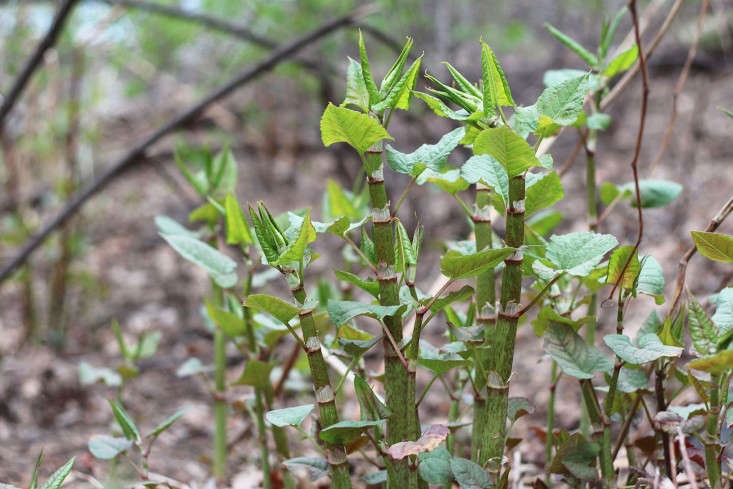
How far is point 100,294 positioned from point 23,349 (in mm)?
611

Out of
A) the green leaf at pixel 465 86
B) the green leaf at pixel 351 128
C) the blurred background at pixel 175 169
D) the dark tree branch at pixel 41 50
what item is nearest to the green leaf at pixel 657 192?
the blurred background at pixel 175 169

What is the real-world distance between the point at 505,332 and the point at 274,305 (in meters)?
0.23

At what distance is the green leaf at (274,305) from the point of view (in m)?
0.55

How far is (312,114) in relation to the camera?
16.5 feet

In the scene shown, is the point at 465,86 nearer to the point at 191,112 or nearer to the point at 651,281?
the point at 651,281

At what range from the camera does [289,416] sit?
1.92ft

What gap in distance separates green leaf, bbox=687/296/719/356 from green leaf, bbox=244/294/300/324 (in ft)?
1.23

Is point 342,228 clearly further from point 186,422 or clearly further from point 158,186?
point 158,186

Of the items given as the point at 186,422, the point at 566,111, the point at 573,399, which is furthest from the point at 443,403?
the point at 566,111

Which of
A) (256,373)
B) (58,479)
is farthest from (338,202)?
(58,479)

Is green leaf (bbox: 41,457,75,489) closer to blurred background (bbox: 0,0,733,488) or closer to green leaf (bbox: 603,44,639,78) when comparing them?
blurred background (bbox: 0,0,733,488)

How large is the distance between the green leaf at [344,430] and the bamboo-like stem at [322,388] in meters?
0.02

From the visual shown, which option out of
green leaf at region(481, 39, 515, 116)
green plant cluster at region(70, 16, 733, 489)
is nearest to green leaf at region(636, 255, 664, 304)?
green plant cluster at region(70, 16, 733, 489)

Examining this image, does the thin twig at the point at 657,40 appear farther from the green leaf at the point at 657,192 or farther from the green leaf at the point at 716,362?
the green leaf at the point at 716,362
